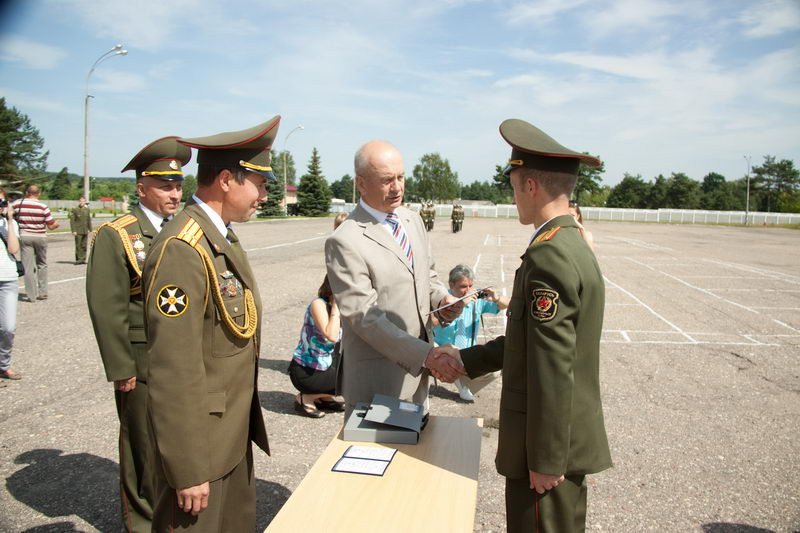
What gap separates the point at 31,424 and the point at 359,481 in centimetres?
443

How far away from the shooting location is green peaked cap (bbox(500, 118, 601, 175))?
2.32 meters

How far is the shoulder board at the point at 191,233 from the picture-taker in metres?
2.24

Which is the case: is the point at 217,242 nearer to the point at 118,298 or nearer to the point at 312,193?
the point at 118,298

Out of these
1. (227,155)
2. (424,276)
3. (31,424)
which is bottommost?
(31,424)

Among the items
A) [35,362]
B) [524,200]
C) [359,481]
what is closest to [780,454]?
[524,200]

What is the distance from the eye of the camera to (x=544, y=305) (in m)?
2.13

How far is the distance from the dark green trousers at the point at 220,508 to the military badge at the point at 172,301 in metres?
0.67

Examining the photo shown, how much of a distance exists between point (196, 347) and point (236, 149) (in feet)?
2.84

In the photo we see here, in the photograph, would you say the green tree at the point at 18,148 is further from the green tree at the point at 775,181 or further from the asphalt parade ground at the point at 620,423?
the green tree at the point at 775,181

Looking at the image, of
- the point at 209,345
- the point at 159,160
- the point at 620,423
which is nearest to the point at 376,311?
the point at 209,345

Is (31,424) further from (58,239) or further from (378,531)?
(58,239)

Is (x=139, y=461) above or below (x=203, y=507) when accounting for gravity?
below

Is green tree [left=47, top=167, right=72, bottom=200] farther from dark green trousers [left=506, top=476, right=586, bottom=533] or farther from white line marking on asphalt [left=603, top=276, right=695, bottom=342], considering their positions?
dark green trousers [left=506, top=476, right=586, bottom=533]

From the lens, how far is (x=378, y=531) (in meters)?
1.88
